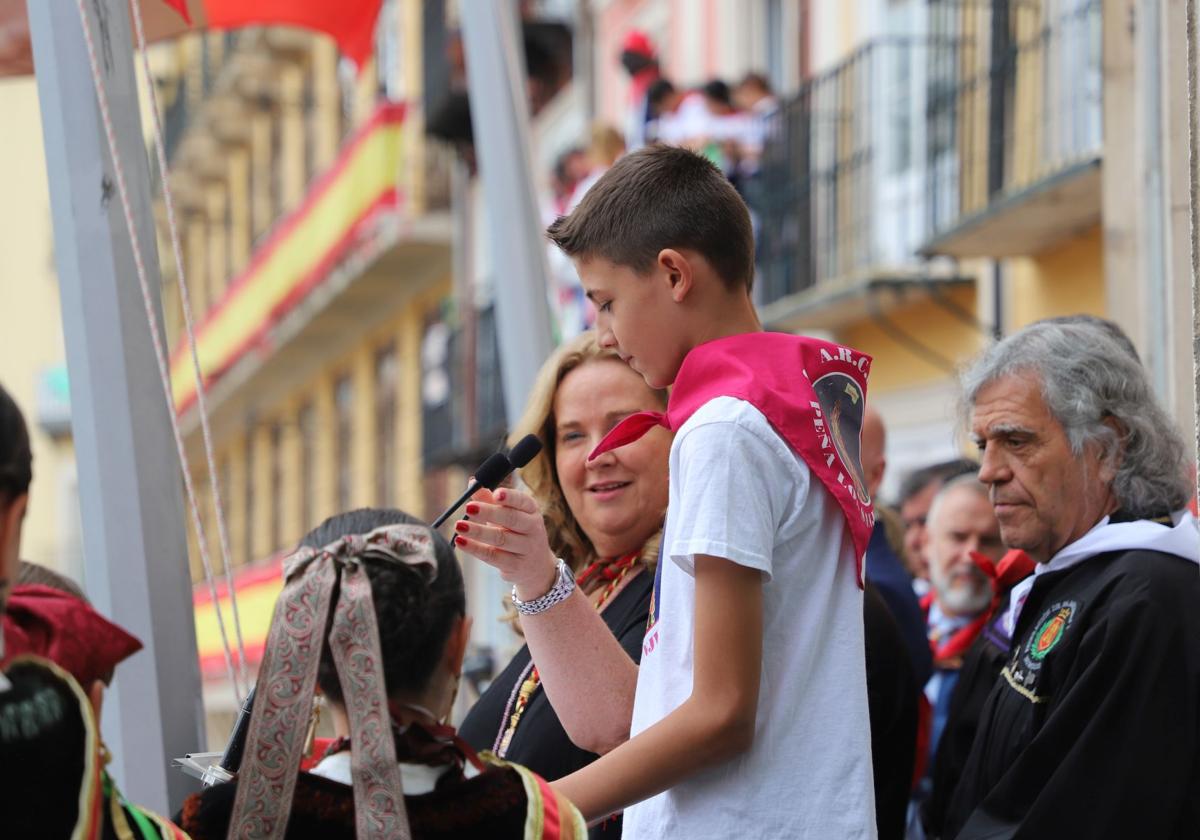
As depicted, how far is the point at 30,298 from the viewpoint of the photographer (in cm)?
3909

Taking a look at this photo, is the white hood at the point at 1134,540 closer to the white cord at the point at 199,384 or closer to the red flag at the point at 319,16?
the white cord at the point at 199,384

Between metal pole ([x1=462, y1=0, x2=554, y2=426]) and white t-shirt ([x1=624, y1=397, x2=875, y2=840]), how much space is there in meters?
3.41

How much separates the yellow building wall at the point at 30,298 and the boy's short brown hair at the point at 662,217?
116ft

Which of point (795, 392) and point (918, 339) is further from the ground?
point (795, 392)

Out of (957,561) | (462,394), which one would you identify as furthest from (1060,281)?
(462,394)

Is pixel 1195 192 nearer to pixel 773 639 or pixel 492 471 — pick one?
pixel 773 639

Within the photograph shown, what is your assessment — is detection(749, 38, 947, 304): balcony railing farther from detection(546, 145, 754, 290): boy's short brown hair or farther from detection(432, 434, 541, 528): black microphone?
detection(546, 145, 754, 290): boy's short brown hair

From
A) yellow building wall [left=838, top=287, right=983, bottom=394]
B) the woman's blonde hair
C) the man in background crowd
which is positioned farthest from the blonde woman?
yellow building wall [left=838, top=287, right=983, bottom=394]

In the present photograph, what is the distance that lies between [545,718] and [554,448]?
2.11ft

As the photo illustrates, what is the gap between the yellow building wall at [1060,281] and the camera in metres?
10.0

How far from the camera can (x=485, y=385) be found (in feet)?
61.8

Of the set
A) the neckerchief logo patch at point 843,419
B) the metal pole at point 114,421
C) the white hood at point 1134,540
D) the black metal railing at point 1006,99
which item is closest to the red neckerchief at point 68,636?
the neckerchief logo patch at point 843,419

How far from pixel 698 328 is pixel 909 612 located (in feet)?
7.01

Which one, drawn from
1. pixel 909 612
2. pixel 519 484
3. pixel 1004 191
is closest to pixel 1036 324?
pixel 909 612
